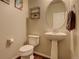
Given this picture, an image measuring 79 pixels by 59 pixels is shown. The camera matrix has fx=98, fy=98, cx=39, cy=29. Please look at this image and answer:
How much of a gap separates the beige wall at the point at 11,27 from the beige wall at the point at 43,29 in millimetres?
295

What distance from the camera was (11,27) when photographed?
9.10 ft

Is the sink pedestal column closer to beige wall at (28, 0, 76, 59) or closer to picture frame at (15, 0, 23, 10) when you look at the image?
beige wall at (28, 0, 76, 59)

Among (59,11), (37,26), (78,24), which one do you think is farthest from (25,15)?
(78,24)

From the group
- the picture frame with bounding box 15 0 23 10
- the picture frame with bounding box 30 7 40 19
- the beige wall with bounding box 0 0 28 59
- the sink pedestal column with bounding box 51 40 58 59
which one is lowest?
the sink pedestal column with bounding box 51 40 58 59

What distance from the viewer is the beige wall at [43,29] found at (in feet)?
9.89

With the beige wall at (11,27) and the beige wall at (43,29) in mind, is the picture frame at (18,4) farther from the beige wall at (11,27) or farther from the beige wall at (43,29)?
the beige wall at (43,29)

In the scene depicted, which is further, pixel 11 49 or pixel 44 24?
pixel 44 24

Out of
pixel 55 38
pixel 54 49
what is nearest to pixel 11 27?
pixel 55 38

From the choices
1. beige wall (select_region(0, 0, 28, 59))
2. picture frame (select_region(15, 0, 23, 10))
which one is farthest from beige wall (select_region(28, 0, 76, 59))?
picture frame (select_region(15, 0, 23, 10))

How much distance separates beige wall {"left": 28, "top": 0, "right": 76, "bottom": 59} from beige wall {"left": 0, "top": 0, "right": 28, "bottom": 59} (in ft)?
0.97

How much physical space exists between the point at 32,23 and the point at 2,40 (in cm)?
150

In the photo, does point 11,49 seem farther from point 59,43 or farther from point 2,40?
point 59,43

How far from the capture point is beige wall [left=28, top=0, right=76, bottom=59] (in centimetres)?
302

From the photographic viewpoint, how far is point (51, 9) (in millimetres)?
3299
